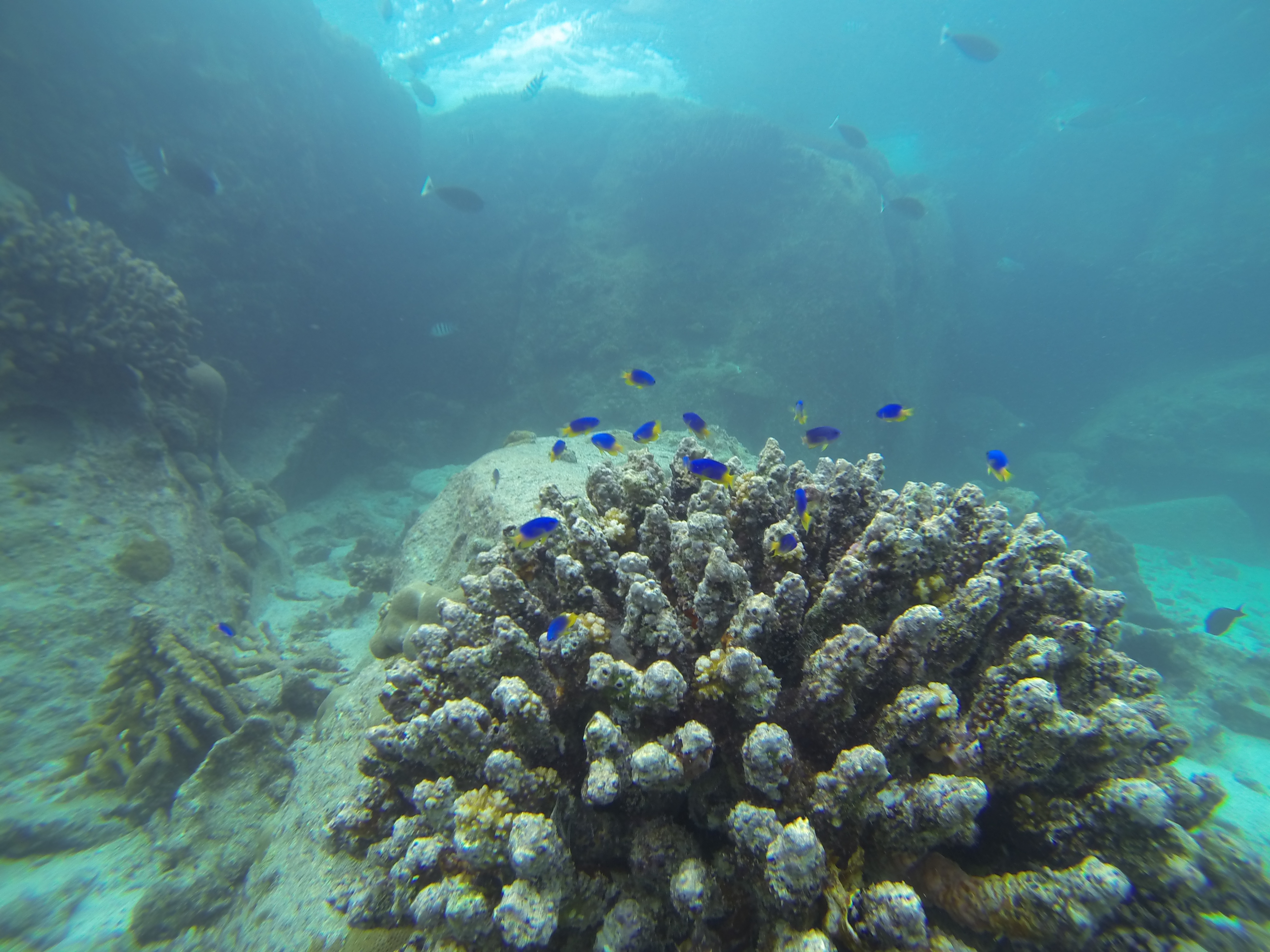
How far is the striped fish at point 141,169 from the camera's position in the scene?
33.1 ft

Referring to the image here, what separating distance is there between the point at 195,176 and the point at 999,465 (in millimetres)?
15797

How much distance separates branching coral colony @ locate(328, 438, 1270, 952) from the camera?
1492 millimetres

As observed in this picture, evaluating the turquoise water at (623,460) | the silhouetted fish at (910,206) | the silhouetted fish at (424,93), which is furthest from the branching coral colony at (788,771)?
the silhouetted fish at (424,93)

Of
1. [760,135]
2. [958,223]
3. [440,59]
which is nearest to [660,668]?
[760,135]

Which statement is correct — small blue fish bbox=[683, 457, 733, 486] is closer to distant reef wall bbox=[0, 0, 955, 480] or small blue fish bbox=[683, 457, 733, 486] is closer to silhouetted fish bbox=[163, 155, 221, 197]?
distant reef wall bbox=[0, 0, 955, 480]

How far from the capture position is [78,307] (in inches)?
291

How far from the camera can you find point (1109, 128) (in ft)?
84.0

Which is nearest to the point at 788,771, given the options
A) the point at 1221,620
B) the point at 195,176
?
the point at 1221,620

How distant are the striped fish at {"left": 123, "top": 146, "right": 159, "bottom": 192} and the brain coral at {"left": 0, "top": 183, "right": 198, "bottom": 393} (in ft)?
7.12

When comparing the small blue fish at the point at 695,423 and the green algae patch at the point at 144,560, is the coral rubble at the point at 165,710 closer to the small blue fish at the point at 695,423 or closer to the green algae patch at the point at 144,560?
the green algae patch at the point at 144,560

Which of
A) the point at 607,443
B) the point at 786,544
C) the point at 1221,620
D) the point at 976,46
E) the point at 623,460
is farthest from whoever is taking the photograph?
the point at 976,46

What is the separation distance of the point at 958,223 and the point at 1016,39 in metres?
14.4

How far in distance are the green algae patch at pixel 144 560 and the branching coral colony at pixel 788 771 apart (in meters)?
6.00

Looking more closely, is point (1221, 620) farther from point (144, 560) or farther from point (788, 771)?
point (144, 560)
